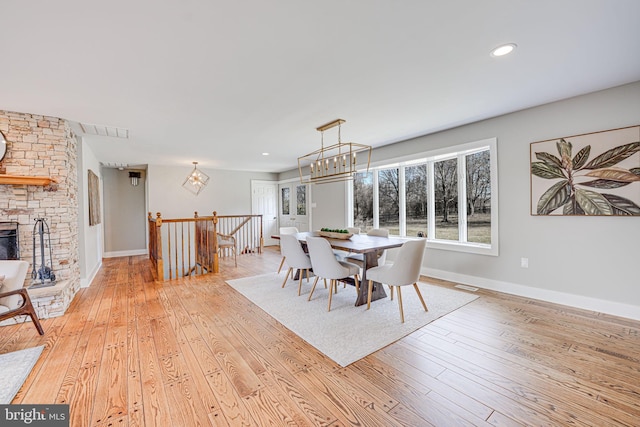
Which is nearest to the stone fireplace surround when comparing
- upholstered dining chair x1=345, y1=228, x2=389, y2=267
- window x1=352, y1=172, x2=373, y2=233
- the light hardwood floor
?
the light hardwood floor

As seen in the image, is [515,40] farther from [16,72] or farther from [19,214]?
[19,214]

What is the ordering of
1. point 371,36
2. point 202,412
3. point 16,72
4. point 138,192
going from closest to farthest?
point 202,412
point 371,36
point 16,72
point 138,192

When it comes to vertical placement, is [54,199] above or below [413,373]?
above

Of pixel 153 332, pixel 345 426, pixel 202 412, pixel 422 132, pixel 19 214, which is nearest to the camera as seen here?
pixel 345 426

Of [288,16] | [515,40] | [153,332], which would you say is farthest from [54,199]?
[515,40]

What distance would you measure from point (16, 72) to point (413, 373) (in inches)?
159

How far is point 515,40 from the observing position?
1962 mm

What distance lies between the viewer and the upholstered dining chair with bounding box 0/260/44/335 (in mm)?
2379

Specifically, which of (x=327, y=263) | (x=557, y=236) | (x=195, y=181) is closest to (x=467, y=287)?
(x=557, y=236)

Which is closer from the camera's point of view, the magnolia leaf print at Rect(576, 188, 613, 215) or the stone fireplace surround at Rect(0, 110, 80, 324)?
the magnolia leaf print at Rect(576, 188, 613, 215)

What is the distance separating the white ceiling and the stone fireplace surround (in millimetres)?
228

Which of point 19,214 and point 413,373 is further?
point 19,214

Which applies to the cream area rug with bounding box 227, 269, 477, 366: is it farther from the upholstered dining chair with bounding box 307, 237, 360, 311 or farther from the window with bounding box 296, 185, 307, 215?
the window with bounding box 296, 185, 307, 215

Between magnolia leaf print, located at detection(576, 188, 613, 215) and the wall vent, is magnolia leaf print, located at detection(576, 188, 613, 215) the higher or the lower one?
the lower one
